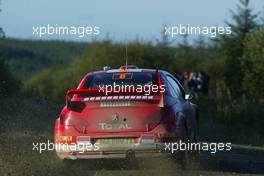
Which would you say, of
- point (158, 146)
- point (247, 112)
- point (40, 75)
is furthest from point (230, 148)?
point (40, 75)

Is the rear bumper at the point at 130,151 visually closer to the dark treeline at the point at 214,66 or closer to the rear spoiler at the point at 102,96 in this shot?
A: the rear spoiler at the point at 102,96

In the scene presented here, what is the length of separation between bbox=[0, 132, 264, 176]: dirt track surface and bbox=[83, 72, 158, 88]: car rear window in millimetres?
1160

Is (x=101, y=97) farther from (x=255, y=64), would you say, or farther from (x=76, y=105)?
(x=255, y=64)

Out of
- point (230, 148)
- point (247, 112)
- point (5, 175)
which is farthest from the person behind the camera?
point (247, 112)

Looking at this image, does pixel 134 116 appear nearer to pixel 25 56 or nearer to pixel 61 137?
pixel 61 137

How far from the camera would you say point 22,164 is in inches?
478

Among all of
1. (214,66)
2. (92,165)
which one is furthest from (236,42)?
(92,165)

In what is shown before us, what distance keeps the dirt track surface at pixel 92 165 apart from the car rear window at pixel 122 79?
3.80 ft

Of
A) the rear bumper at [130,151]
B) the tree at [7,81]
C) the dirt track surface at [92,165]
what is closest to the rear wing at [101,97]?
the rear bumper at [130,151]

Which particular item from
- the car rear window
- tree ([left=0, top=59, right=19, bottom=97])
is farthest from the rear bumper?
tree ([left=0, top=59, right=19, bottom=97])

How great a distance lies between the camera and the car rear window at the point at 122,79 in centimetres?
1343

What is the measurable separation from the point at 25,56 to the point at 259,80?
40.8 meters

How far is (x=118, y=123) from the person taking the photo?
12.6 meters

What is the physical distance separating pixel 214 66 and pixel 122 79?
111ft
